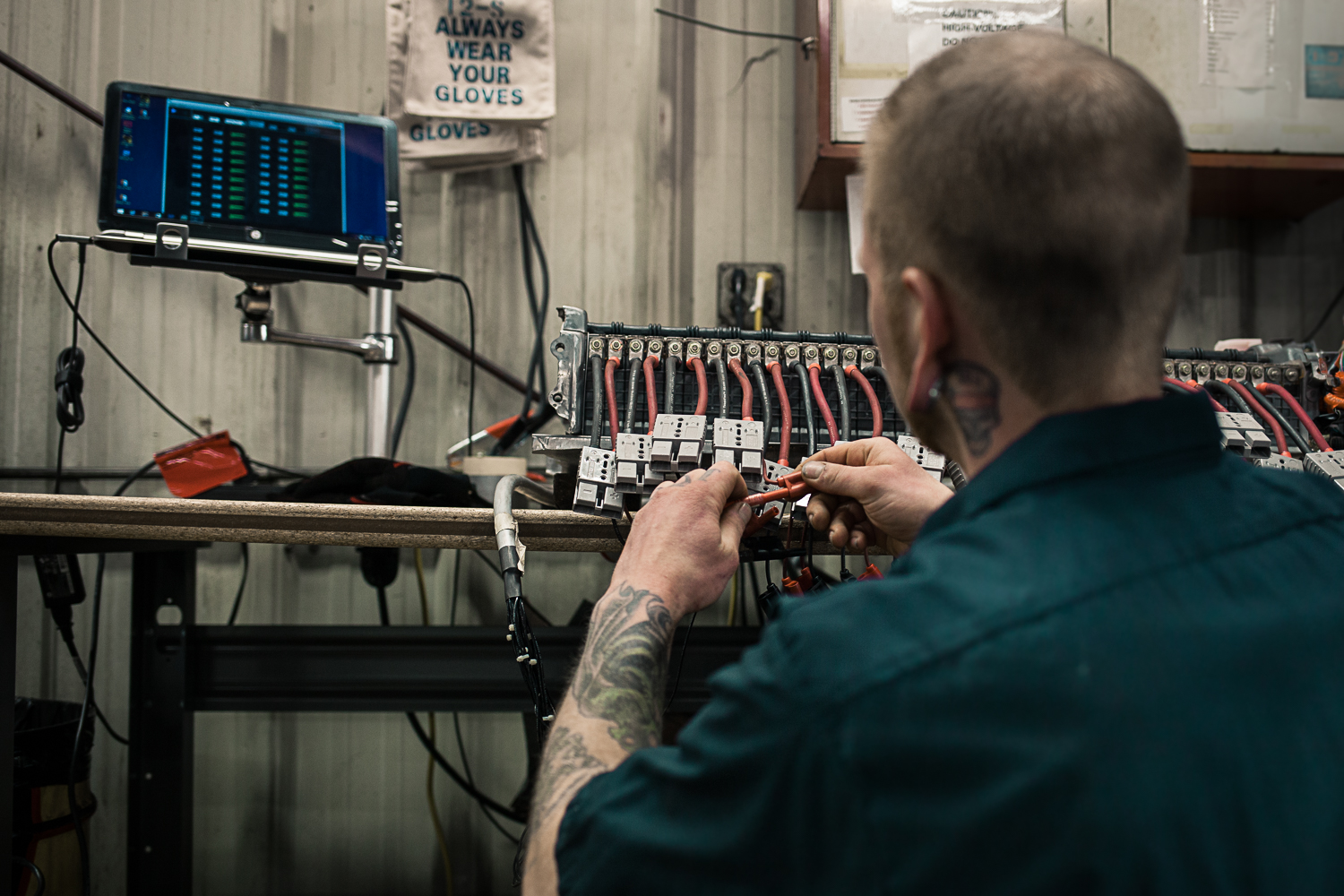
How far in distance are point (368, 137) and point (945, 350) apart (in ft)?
5.29

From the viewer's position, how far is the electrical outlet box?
2.17 meters

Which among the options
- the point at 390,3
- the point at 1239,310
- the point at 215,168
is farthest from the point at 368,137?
the point at 1239,310

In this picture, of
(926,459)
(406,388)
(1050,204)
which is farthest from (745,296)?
(1050,204)

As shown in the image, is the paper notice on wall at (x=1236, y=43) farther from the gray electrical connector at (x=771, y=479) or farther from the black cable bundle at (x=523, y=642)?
the black cable bundle at (x=523, y=642)

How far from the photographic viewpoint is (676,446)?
3.68ft

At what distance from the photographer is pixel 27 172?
2.15 metres

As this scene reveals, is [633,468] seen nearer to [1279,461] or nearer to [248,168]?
[1279,461]

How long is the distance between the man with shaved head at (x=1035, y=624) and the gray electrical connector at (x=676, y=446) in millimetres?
560

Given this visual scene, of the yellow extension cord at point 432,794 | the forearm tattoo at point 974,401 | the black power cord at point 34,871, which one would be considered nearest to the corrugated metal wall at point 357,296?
the yellow extension cord at point 432,794

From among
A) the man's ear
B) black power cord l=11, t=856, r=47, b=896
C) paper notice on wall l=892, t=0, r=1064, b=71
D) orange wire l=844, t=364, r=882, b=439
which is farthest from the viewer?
paper notice on wall l=892, t=0, r=1064, b=71

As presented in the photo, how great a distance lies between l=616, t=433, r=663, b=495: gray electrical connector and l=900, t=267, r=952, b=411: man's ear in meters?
0.61

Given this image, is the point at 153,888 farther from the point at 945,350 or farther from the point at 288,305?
the point at 945,350

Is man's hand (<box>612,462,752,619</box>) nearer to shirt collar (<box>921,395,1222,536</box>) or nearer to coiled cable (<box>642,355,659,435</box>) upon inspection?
coiled cable (<box>642,355,659,435</box>)

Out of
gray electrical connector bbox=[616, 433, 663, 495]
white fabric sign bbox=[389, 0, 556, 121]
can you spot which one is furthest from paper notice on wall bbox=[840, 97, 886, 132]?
gray electrical connector bbox=[616, 433, 663, 495]
